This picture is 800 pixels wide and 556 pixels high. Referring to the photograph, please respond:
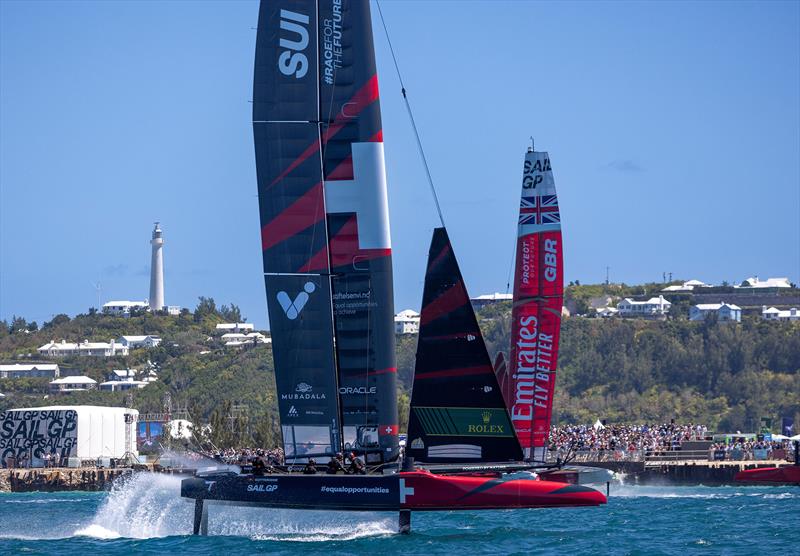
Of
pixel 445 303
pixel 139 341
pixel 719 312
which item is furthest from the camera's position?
pixel 139 341

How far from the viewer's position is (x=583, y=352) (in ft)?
445

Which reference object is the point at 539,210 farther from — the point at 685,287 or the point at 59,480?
the point at 685,287

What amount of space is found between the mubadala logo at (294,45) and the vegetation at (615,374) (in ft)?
265

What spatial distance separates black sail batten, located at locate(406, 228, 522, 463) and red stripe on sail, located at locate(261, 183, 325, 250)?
2996 millimetres

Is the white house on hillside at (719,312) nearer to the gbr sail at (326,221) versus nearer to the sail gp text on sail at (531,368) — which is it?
the sail gp text on sail at (531,368)

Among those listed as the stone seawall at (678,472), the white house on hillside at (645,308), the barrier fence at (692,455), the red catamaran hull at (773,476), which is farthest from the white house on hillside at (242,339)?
the red catamaran hull at (773,476)

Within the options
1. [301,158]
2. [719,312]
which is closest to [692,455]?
[301,158]

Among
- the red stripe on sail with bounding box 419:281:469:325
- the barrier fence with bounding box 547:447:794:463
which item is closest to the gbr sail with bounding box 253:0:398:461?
the red stripe on sail with bounding box 419:281:469:325

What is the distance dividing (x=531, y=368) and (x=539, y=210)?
13.8 feet

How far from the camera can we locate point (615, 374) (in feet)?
429

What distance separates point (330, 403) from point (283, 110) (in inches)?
227

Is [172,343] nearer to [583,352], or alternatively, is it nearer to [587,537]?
[583,352]

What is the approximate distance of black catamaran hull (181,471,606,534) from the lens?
26.3 metres

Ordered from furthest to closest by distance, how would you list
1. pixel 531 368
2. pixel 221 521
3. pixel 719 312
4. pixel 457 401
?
pixel 719 312, pixel 531 368, pixel 221 521, pixel 457 401
